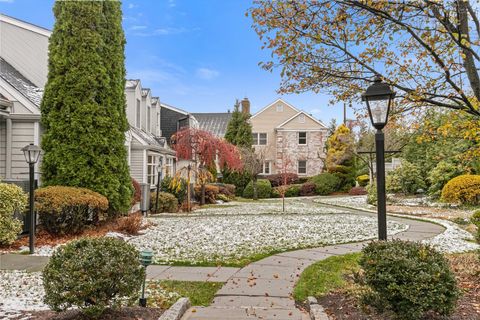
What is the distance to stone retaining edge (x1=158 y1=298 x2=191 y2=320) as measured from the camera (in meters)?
3.76

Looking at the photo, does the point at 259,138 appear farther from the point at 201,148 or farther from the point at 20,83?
the point at 20,83

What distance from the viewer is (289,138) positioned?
3438cm

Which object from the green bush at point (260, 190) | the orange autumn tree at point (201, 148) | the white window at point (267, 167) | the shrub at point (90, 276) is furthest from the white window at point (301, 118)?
the shrub at point (90, 276)

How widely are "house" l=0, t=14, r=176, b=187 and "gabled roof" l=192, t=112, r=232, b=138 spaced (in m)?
15.9

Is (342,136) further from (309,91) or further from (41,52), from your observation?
(309,91)

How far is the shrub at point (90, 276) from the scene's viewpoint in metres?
3.36

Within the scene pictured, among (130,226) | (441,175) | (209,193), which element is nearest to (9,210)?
(130,226)

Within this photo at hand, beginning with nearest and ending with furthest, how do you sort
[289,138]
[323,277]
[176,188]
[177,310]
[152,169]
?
[177,310]
[323,277]
[176,188]
[152,169]
[289,138]

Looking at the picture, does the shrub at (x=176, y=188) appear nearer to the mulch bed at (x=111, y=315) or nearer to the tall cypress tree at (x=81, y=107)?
the tall cypress tree at (x=81, y=107)

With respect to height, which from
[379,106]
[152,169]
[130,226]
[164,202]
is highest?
[379,106]

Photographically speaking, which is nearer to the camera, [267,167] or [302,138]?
[302,138]

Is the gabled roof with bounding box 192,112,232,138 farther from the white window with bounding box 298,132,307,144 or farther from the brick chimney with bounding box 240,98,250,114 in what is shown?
the white window with bounding box 298,132,307,144

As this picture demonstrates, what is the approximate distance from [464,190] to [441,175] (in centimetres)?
236

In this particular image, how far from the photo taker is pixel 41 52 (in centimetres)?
1402
